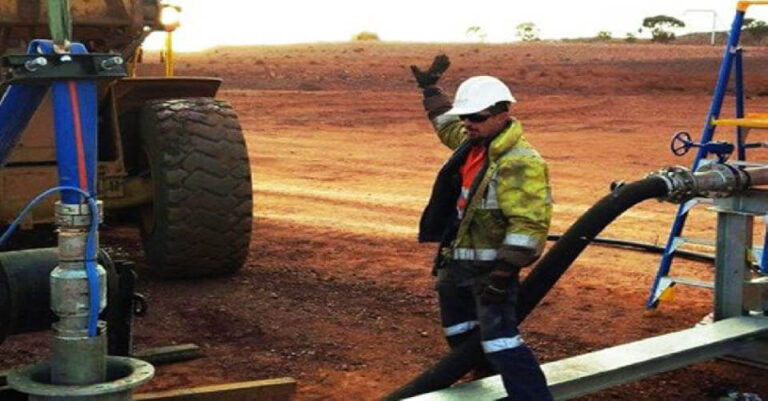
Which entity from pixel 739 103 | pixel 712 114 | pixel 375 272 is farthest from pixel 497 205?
pixel 375 272

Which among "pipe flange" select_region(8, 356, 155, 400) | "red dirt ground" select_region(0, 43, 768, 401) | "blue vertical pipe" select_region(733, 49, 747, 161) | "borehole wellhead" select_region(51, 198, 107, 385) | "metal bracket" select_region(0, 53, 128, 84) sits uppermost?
"metal bracket" select_region(0, 53, 128, 84)

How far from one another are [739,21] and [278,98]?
73.4 ft

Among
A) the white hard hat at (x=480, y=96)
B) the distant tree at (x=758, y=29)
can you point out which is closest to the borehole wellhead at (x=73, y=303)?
the white hard hat at (x=480, y=96)

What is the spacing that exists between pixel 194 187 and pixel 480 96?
125 inches

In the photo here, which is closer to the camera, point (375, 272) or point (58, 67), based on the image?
point (58, 67)

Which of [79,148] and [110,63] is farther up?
[110,63]

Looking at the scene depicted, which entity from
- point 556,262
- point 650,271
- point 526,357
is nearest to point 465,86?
point 556,262

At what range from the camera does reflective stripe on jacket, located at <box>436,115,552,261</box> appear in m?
4.82

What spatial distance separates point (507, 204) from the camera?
4879 millimetres

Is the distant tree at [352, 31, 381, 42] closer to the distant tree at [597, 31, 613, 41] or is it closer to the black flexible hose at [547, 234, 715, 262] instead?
the distant tree at [597, 31, 613, 41]

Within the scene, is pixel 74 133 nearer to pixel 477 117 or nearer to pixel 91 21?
pixel 477 117

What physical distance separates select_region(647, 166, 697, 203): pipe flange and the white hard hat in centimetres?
116

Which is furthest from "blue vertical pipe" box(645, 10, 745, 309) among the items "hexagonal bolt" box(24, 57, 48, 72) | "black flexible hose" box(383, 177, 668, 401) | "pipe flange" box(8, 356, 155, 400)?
"hexagonal bolt" box(24, 57, 48, 72)

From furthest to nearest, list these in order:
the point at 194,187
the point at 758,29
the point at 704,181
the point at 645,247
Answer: the point at 758,29 → the point at 645,247 → the point at 194,187 → the point at 704,181
